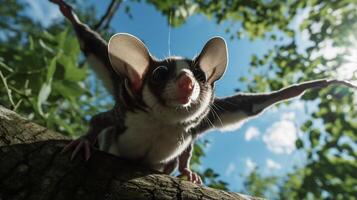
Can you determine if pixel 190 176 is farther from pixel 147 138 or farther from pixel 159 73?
pixel 159 73

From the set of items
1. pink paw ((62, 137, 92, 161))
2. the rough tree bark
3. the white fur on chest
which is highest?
the white fur on chest

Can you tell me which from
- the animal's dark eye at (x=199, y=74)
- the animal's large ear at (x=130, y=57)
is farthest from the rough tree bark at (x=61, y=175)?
the animal's dark eye at (x=199, y=74)

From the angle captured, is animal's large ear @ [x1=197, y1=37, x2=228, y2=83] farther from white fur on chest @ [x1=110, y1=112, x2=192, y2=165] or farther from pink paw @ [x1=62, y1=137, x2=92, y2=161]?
pink paw @ [x1=62, y1=137, x2=92, y2=161]

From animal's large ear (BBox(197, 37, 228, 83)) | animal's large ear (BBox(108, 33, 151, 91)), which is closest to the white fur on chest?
animal's large ear (BBox(108, 33, 151, 91))

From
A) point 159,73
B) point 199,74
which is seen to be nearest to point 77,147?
point 159,73

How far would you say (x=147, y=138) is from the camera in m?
2.61

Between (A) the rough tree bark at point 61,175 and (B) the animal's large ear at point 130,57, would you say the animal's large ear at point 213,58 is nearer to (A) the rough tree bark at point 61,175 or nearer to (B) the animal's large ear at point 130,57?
(B) the animal's large ear at point 130,57

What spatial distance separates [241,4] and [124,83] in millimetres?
5122

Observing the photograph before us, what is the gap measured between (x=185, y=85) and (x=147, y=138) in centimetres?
47

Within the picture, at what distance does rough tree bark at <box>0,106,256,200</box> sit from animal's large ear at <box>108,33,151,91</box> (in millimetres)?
753

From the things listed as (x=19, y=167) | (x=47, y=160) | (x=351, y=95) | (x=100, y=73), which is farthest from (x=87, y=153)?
(x=351, y=95)

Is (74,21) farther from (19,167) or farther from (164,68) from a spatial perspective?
(19,167)

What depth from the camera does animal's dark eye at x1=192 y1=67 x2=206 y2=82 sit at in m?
2.66

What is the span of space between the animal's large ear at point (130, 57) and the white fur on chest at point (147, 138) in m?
0.21
